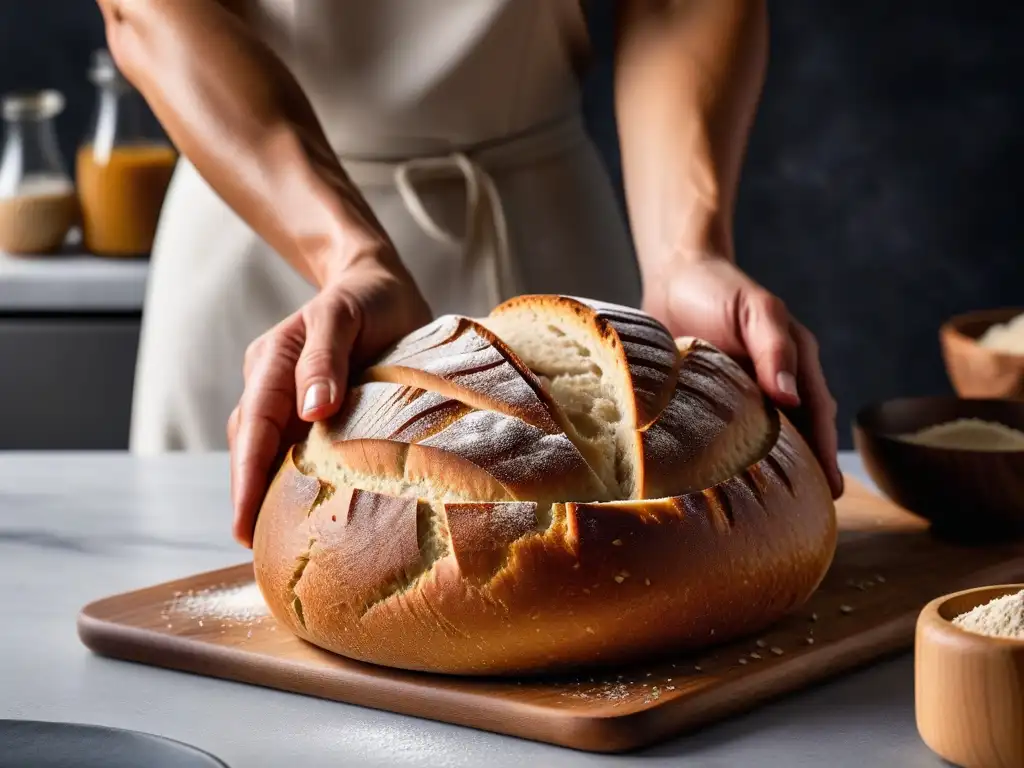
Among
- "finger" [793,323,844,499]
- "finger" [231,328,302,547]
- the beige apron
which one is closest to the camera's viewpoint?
"finger" [231,328,302,547]

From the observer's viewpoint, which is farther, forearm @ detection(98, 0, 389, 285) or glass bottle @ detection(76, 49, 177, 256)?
glass bottle @ detection(76, 49, 177, 256)

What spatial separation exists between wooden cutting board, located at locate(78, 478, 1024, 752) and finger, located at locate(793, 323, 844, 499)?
8cm

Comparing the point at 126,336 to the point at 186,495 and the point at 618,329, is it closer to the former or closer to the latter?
the point at 186,495

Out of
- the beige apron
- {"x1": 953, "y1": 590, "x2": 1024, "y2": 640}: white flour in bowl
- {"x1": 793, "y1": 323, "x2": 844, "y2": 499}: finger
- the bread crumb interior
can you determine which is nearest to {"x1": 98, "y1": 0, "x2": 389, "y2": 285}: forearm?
the beige apron

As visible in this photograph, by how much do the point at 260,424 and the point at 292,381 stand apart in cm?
4

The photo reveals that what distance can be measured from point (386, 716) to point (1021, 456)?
612 millimetres

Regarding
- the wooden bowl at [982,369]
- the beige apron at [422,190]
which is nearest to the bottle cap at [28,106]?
the beige apron at [422,190]

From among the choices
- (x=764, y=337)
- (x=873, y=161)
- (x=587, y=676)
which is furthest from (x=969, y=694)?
(x=873, y=161)

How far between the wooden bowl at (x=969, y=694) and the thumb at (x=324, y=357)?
0.44 metres

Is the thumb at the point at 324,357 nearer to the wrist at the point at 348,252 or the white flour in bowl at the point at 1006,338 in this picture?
the wrist at the point at 348,252

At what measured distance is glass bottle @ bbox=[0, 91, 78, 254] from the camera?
9.75 ft

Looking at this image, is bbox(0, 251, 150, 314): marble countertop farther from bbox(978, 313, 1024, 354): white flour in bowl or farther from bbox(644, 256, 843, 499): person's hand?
bbox(644, 256, 843, 499): person's hand

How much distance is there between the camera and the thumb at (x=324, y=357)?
103cm

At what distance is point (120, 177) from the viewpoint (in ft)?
9.77
